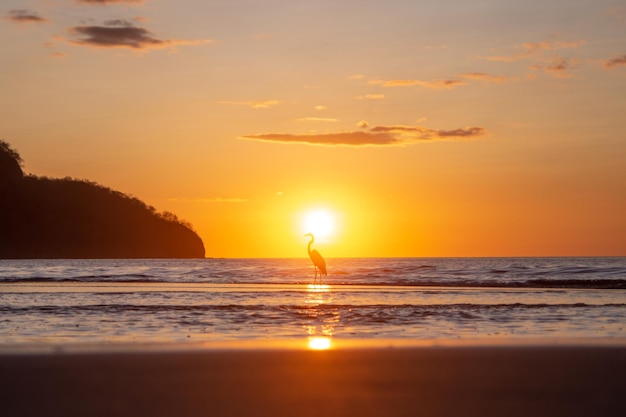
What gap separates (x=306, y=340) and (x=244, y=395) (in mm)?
5026

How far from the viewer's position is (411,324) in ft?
53.1

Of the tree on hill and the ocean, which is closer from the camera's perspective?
the ocean

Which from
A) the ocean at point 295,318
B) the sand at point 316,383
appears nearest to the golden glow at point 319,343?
the ocean at point 295,318

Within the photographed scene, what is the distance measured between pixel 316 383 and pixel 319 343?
12.7 ft

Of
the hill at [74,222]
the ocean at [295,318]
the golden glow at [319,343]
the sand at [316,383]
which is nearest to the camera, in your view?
the sand at [316,383]

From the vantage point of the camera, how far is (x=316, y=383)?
8.37 m

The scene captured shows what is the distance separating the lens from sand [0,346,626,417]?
23.9 feet

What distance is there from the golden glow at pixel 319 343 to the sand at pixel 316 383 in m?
0.72

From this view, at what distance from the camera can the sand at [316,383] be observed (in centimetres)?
727

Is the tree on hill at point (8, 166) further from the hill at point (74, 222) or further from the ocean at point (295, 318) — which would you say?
the ocean at point (295, 318)

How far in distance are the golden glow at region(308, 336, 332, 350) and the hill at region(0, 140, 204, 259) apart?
12124cm

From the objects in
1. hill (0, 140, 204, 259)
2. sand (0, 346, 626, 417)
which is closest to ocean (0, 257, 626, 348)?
sand (0, 346, 626, 417)

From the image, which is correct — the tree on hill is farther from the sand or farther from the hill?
the sand

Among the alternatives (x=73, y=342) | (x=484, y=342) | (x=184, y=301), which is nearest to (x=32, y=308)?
(x=184, y=301)
